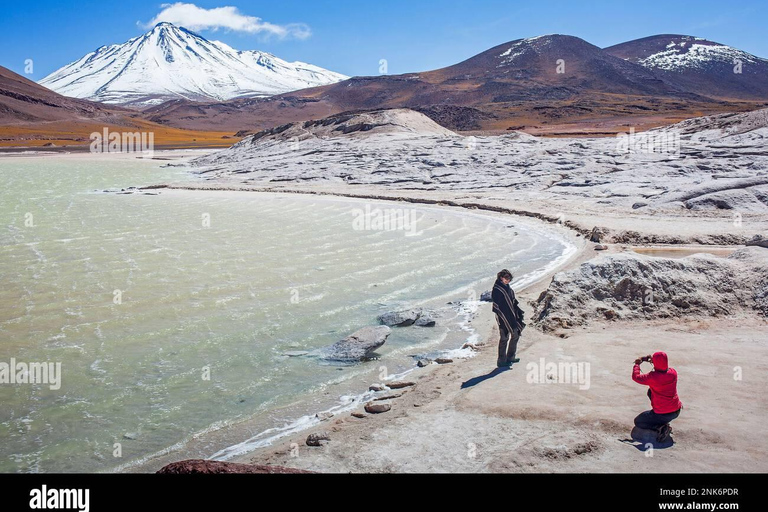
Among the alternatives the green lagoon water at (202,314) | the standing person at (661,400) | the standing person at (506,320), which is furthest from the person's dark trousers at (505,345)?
the standing person at (661,400)

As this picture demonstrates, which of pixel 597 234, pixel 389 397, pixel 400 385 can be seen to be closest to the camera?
pixel 389 397

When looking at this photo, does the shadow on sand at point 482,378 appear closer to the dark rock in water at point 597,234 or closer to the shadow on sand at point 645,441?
the shadow on sand at point 645,441

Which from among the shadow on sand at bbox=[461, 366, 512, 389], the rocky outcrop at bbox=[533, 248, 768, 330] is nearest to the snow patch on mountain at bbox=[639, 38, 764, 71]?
the rocky outcrop at bbox=[533, 248, 768, 330]

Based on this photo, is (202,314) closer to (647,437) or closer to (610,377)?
(610,377)

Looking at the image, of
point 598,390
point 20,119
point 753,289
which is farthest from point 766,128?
point 20,119

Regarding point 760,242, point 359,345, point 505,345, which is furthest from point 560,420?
point 760,242

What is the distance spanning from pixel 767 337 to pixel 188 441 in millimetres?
6801

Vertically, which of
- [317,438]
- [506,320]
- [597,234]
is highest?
[597,234]

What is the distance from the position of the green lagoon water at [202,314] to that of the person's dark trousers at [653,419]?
2.97m

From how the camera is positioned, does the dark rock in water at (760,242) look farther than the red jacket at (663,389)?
Yes

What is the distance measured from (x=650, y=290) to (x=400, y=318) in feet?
12.2

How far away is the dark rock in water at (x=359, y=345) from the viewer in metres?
7.52

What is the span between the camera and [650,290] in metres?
8.39
